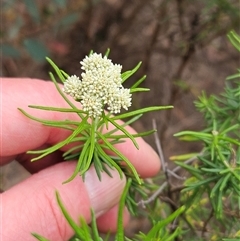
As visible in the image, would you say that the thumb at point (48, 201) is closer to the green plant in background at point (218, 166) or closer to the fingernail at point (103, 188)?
the fingernail at point (103, 188)

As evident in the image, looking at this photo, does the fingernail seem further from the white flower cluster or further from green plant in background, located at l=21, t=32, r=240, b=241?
the white flower cluster

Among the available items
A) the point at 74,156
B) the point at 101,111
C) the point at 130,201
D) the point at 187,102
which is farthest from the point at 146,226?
the point at 101,111

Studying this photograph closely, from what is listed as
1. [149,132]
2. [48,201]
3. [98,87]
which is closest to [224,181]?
[149,132]

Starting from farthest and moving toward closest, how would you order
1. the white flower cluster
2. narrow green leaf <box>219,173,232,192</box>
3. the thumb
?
the thumb → narrow green leaf <box>219,173,232,192</box> → the white flower cluster

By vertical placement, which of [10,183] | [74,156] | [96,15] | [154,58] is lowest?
[10,183]

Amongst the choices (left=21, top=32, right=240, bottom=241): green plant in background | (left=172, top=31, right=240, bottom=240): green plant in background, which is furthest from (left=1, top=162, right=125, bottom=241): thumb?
(left=172, top=31, right=240, bottom=240): green plant in background

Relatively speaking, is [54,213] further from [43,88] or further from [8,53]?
[8,53]

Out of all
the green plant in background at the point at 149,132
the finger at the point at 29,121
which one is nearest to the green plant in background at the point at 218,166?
the green plant in background at the point at 149,132
